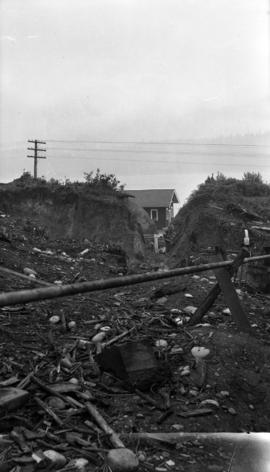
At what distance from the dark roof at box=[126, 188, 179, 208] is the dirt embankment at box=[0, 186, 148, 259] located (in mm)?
29849

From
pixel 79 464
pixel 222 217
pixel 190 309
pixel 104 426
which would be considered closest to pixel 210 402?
pixel 104 426

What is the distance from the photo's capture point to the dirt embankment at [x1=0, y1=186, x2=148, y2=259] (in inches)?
821

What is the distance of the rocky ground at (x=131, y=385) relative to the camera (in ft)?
7.51

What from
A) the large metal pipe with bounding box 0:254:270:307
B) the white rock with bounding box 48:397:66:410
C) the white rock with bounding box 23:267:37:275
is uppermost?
the large metal pipe with bounding box 0:254:270:307

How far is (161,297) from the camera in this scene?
237 inches

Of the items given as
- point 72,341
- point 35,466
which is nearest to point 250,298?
point 72,341

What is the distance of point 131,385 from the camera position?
9.84 feet

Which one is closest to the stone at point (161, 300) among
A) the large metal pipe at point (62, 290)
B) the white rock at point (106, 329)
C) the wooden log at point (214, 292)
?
the wooden log at point (214, 292)

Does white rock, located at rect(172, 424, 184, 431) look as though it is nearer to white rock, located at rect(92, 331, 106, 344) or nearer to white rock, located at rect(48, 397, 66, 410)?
white rock, located at rect(48, 397, 66, 410)

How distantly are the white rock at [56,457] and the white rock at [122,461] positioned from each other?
21 cm

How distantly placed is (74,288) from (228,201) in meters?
13.2

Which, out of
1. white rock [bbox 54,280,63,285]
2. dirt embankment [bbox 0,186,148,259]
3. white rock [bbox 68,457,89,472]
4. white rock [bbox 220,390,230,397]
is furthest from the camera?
dirt embankment [bbox 0,186,148,259]

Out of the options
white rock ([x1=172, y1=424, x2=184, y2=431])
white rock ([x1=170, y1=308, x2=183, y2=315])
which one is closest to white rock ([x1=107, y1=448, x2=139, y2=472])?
white rock ([x1=172, y1=424, x2=184, y2=431])

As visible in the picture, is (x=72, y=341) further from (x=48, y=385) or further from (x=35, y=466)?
(x=35, y=466)
